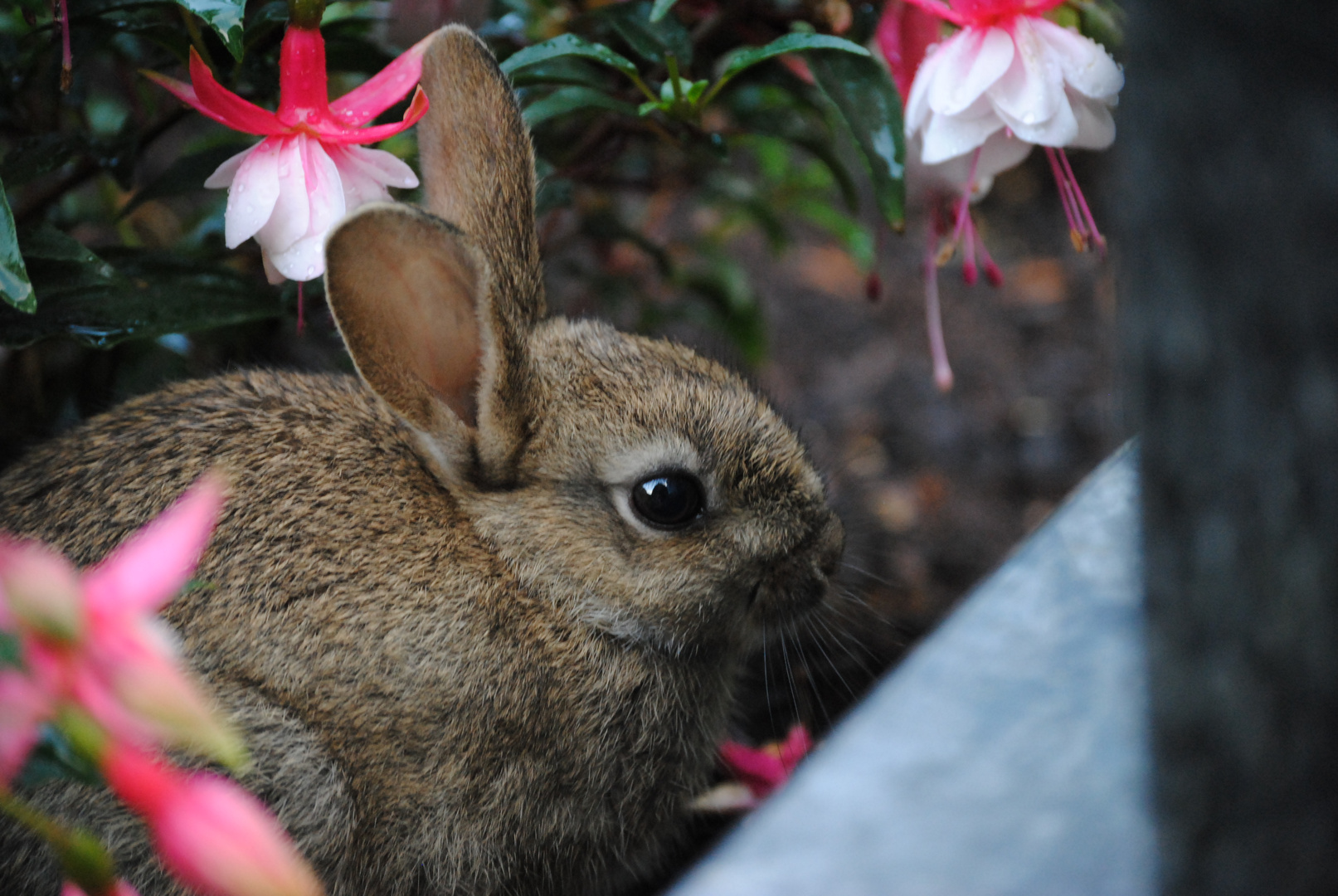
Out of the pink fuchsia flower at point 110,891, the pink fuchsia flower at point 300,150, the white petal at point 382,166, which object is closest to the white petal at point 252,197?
the pink fuchsia flower at point 300,150

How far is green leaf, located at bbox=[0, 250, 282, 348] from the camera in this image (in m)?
1.71

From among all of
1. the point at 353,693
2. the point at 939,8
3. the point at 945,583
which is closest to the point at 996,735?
the point at 353,693

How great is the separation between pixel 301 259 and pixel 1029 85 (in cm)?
107

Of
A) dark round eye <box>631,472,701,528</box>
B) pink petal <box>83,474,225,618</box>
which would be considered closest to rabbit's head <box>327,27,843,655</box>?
dark round eye <box>631,472,701,528</box>

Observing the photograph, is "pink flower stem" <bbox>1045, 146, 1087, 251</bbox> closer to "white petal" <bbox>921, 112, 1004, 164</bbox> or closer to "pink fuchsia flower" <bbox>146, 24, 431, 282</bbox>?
"white petal" <bbox>921, 112, 1004, 164</bbox>

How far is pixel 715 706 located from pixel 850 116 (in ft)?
3.42

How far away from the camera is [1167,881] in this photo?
80cm

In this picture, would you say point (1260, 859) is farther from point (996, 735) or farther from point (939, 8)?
point (939, 8)

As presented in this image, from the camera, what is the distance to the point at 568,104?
1.91 m

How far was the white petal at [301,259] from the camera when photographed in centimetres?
152

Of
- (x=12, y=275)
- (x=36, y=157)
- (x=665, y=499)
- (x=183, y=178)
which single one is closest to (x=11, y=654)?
(x=12, y=275)

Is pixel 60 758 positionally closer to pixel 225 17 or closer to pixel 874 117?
pixel 225 17

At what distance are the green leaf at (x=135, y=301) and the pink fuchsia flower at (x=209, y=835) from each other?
3.49 ft

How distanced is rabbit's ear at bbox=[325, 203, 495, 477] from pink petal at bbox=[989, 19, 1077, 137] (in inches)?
31.5
